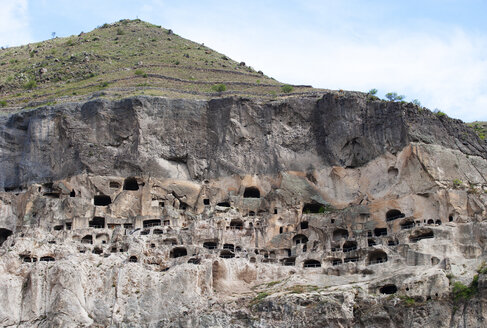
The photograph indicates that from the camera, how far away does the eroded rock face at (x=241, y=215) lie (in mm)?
48906

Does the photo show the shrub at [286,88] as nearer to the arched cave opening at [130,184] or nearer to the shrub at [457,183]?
the arched cave opening at [130,184]

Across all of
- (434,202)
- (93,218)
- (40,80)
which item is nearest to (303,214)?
(434,202)

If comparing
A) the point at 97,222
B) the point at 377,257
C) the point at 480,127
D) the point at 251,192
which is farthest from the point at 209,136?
the point at 480,127

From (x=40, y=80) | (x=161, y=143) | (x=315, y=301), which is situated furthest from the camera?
(x=40, y=80)

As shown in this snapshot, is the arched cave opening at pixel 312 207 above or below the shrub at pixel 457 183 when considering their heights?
below

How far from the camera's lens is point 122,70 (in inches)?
3396

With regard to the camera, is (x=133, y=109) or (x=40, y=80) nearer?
(x=133, y=109)

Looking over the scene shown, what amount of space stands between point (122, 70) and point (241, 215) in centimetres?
3297

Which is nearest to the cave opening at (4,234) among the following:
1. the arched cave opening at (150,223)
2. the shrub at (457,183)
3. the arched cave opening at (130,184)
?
the arched cave opening at (130,184)

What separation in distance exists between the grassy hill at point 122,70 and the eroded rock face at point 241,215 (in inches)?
306

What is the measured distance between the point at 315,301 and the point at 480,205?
16383 millimetres

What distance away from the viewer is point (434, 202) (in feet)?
187

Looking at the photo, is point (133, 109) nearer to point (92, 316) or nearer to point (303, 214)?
point (303, 214)

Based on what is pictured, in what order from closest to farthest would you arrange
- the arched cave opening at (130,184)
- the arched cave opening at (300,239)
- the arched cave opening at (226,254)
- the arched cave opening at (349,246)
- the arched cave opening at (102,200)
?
the arched cave opening at (226,254) → the arched cave opening at (349,246) → the arched cave opening at (300,239) → the arched cave opening at (102,200) → the arched cave opening at (130,184)
